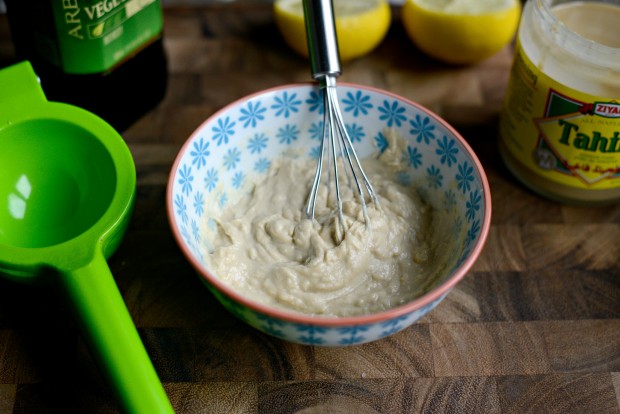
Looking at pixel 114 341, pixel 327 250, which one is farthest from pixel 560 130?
pixel 114 341

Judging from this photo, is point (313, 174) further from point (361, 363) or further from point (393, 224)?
point (361, 363)

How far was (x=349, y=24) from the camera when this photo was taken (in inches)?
49.1

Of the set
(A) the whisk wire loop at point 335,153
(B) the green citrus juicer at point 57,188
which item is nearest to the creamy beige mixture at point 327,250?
(A) the whisk wire loop at point 335,153

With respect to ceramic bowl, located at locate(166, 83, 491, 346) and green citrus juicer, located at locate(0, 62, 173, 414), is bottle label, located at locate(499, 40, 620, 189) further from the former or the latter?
green citrus juicer, located at locate(0, 62, 173, 414)

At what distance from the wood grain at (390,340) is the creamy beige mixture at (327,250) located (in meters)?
0.07

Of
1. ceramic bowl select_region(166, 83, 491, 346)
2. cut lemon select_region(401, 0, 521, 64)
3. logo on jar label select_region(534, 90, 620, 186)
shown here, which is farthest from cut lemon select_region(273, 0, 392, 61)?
logo on jar label select_region(534, 90, 620, 186)

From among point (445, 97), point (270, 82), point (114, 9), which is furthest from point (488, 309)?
point (114, 9)

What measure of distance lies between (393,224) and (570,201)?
34cm

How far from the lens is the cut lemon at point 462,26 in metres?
1.24

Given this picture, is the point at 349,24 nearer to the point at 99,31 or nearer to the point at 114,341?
the point at 99,31

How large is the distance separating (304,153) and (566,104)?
0.40 metres

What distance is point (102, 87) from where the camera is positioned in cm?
112

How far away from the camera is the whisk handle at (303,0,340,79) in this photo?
0.99 metres

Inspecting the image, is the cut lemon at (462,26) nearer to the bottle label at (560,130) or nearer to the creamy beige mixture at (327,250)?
the bottle label at (560,130)
